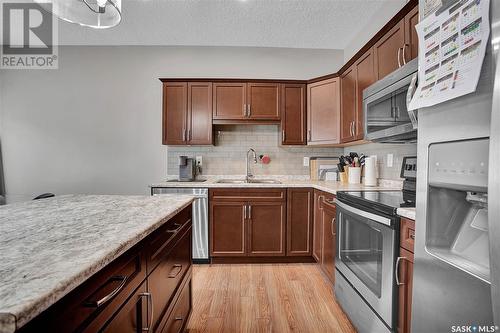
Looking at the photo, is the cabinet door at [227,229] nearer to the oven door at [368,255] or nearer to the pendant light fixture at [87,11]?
the oven door at [368,255]

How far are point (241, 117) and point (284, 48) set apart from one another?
1.26 meters

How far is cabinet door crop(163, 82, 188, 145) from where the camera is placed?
9.72ft

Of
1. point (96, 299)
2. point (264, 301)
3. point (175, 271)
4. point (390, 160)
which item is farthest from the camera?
point (390, 160)

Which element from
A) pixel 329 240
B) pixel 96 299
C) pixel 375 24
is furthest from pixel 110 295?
pixel 375 24

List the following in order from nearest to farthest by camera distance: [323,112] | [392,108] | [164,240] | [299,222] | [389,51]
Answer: [164,240]
[392,108]
[389,51]
[299,222]
[323,112]

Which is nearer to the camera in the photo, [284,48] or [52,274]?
[52,274]

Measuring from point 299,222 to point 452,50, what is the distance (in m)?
2.19

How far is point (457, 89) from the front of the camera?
75cm

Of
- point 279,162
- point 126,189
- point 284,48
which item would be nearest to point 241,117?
point 279,162

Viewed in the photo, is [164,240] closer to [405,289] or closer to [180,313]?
[180,313]

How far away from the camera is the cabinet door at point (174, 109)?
2.96m

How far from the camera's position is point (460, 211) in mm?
832

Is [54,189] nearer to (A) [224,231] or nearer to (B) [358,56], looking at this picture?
(A) [224,231]

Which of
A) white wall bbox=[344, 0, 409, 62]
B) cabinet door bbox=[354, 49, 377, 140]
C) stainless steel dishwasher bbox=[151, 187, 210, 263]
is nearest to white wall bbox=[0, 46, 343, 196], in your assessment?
white wall bbox=[344, 0, 409, 62]
